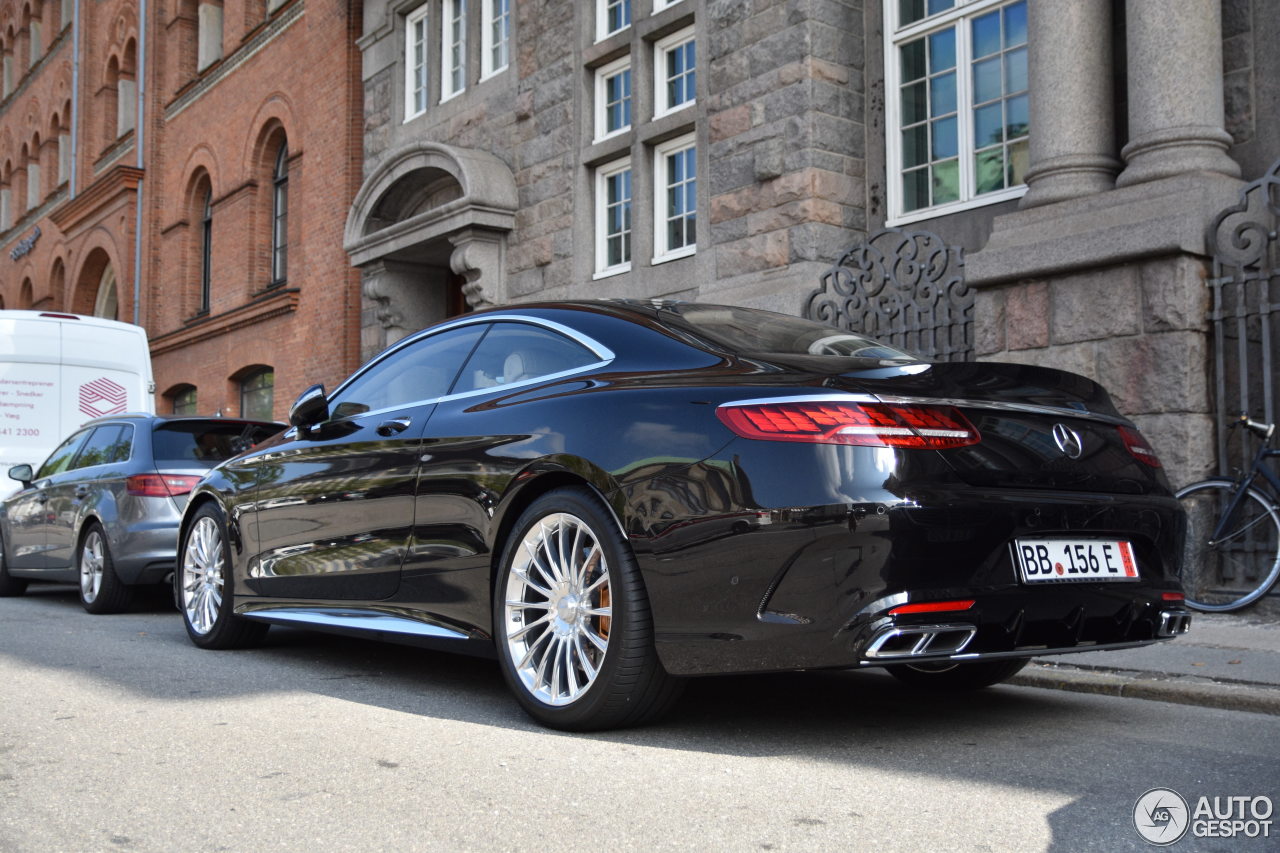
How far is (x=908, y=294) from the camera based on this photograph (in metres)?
9.24

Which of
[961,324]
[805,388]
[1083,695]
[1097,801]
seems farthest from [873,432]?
[961,324]

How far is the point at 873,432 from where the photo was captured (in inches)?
142

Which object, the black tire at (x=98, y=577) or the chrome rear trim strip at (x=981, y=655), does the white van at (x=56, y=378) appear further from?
A: the chrome rear trim strip at (x=981, y=655)

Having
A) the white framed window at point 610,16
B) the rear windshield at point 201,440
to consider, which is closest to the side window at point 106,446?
the rear windshield at point 201,440

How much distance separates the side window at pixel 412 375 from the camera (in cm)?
521

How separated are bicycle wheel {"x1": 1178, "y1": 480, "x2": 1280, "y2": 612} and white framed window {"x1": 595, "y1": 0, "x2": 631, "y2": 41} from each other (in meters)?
8.06

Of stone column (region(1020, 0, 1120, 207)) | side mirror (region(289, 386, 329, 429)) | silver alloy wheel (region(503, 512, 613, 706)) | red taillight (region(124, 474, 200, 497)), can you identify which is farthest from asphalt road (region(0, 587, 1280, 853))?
stone column (region(1020, 0, 1120, 207))

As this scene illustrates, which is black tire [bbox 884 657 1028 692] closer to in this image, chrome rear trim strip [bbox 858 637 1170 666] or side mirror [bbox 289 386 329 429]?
chrome rear trim strip [bbox 858 637 1170 666]

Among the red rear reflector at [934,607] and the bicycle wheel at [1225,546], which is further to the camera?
the bicycle wheel at [1225,546]

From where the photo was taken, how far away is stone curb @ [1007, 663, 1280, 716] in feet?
15.3

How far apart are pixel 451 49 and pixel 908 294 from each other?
8681mm

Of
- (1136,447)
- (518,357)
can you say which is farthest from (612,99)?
(1136,447)

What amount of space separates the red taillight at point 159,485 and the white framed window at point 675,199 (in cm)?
528

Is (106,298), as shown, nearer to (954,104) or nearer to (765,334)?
(954,104)
